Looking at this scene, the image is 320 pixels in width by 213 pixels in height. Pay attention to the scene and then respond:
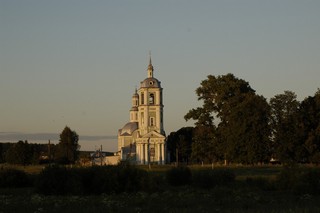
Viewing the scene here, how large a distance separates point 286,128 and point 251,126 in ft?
14.8

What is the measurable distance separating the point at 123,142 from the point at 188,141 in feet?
46.3

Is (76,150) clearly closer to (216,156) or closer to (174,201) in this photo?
(216,156)

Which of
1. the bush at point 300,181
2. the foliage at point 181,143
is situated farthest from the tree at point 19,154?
the bush at point 300,181

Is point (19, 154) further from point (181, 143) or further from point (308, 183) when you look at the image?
point (308, 183)

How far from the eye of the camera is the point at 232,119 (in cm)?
8156

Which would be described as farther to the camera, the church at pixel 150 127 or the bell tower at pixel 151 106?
the bell tower at pixel 151 106

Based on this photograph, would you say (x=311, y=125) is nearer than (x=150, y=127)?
Yes

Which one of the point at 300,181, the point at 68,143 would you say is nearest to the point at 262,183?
the point at 300,181

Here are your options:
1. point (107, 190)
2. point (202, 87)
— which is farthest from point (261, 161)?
point (107, 190)

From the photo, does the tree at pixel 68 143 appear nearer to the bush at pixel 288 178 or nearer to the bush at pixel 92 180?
the bush at pixel 92 180

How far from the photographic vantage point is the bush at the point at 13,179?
49281 millimetres

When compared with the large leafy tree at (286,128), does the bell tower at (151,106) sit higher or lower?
higher

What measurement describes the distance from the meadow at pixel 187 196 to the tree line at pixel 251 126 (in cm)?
3204

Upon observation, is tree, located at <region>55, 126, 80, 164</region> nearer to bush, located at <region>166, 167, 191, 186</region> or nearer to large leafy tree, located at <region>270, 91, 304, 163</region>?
large leafy tree, located at <region>270, 91, 304, 163</region>
